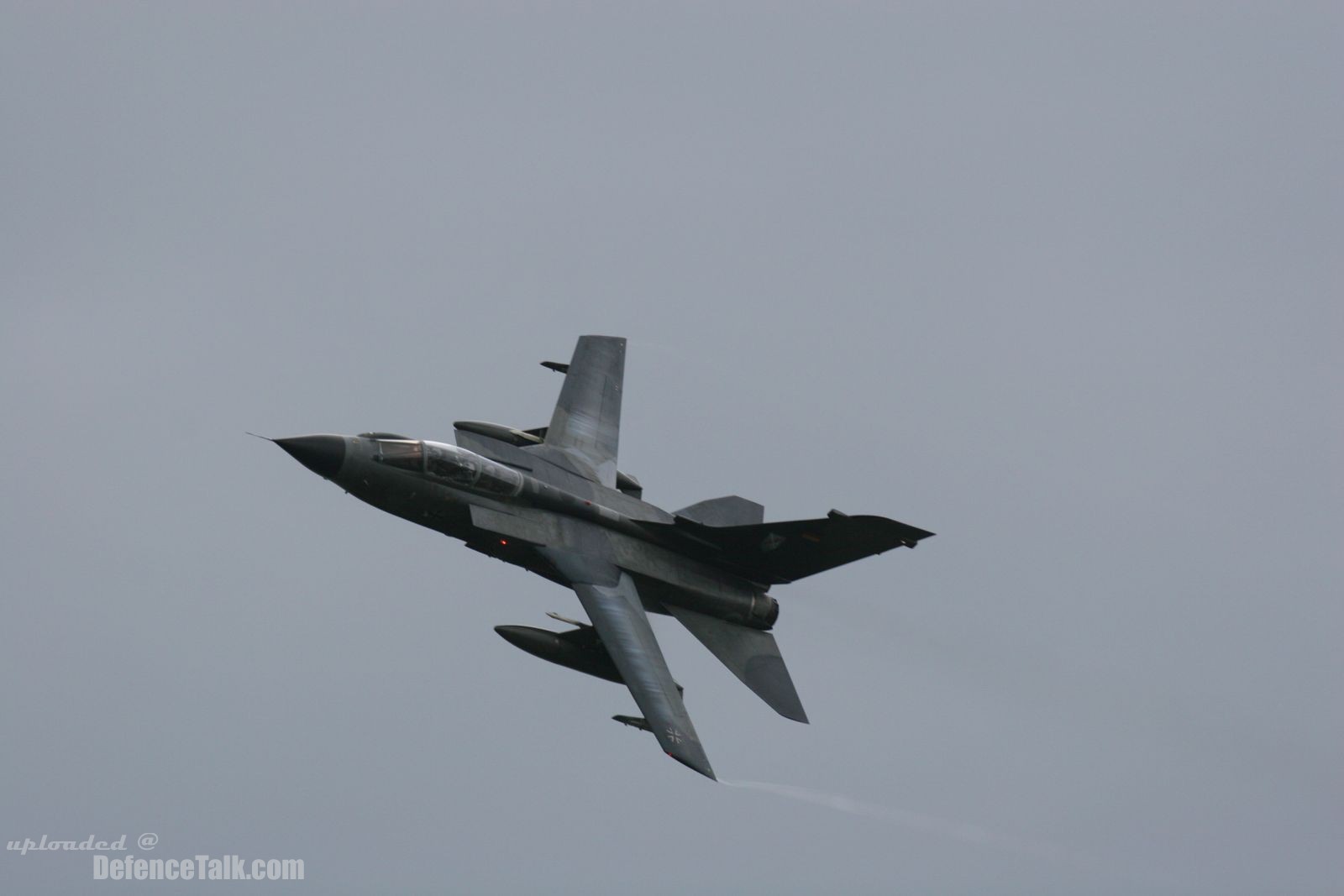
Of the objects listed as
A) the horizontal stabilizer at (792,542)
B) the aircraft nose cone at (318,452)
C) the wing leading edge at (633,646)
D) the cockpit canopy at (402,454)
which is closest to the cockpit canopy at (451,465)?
the cockpit canopy at (402,454)

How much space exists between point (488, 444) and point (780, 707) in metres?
10.3

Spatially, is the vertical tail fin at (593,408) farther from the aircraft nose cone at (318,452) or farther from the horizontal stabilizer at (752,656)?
the aircraft nose cone at (318,452)

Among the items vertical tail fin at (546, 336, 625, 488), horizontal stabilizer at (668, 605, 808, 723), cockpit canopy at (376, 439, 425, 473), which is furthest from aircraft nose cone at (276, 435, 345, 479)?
horizontal stabilizer at (668, 605, 808, 723)

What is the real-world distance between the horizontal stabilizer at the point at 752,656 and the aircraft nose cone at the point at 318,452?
32.9 feet

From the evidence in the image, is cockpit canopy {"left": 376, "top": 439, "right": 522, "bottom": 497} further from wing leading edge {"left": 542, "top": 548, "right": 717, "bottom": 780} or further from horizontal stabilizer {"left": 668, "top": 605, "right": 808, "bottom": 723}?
horizontal stabilizer {"left": 668, "top": 605, "right": 808, "bottom": 723}

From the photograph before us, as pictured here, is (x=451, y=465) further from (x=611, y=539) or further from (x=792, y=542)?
(x=792, y=542)

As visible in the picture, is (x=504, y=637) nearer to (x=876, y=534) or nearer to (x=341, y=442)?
(x=341, y=442)

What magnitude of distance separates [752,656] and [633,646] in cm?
422

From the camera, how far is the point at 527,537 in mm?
53844

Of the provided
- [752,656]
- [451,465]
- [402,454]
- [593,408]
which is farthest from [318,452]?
[752,656]

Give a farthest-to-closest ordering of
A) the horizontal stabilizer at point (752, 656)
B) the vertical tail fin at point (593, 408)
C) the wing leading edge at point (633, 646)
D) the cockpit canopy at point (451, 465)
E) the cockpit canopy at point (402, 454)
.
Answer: the vertical tail fin at point (593, 408) → the horizontal stabilizer at point (752, 656) → the cockpit canopy at point (451, 465) → the cockpit canopy at point (402, 454) → the wing leading edge at point (633, 646)

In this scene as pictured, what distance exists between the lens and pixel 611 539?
55219 mm

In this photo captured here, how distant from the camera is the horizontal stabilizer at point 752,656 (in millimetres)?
55438

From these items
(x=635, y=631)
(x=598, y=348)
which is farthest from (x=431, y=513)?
(x=598, y=348)
